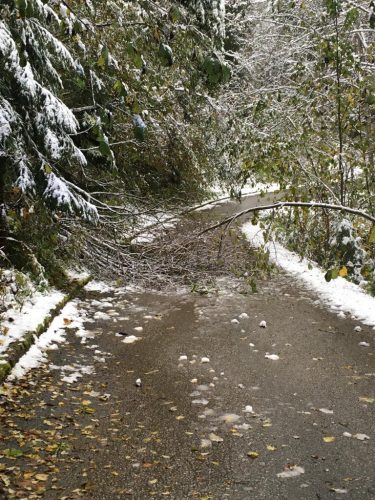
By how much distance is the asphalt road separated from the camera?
11.4 feet

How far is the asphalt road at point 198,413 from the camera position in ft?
11.4

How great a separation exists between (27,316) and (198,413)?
9.68 ft

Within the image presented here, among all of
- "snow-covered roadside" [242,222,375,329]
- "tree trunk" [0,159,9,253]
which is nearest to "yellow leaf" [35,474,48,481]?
"snow-covered roadside" [242,222,375,329]

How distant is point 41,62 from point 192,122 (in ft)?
23.5

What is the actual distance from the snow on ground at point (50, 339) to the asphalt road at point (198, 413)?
140 mm

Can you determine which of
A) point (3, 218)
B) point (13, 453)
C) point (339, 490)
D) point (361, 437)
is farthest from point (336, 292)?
point (13, 453)

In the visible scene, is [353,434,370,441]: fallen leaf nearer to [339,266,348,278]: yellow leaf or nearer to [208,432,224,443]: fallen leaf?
[208,432,224,443]: fallen leaf

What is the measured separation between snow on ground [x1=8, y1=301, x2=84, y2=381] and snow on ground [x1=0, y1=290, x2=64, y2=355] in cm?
18

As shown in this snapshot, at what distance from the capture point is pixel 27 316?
21.0 ft

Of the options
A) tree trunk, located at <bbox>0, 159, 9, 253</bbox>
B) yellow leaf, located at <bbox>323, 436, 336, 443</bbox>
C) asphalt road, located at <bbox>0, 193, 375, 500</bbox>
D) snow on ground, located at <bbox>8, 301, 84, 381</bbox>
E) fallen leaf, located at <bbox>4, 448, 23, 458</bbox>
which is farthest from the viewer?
tree trunk, located at <bbox>0, 159, 9, 253</bbox>

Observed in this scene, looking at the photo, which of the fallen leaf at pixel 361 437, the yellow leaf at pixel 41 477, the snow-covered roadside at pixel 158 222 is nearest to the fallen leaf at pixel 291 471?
the fallen leaf at pixel 361 437

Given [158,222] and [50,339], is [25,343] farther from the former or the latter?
[158,222]

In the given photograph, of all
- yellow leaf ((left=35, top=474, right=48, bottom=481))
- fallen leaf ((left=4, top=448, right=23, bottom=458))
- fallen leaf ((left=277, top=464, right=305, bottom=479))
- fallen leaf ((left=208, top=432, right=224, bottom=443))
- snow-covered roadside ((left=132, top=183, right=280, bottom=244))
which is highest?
snow-covered roadside ((left=132, top=183, right=280, bottom=244))

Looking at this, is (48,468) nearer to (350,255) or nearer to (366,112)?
(350,255)
